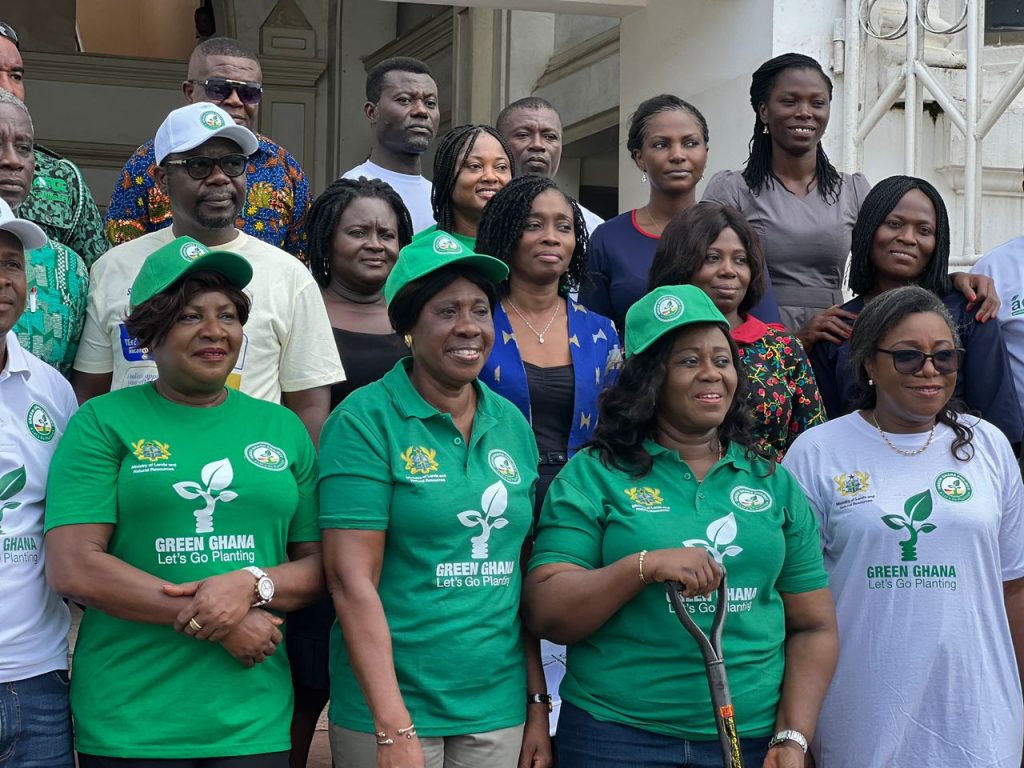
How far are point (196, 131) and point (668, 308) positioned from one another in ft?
5.03

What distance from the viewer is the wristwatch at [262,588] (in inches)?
135

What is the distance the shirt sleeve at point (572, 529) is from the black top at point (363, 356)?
3.34 ft

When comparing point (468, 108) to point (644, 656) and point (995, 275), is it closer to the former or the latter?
point (995, 275)

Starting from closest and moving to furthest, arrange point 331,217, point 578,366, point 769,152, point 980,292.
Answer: point 578,366 → point 980,292 → point 331,217 → point 769,152

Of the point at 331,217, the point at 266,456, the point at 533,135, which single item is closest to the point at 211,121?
the point at 331,217

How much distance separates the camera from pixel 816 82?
5445 mm

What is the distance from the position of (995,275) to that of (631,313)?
1695mm

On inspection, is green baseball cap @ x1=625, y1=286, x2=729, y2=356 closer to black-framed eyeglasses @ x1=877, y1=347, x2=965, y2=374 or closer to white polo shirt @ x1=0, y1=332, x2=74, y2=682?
black-framed eyeglasses @ x1=877, y1=347, x2=965, y2=374

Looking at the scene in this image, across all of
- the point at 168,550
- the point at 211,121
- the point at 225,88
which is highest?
the point at 225,88

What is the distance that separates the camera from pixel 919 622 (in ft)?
12.5

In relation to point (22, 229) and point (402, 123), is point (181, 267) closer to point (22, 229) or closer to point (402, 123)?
point (22, 229)

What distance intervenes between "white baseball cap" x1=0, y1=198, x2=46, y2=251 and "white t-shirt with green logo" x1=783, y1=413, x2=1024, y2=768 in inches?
83.9

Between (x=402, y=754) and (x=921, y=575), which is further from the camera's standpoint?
(x=921, y=575)

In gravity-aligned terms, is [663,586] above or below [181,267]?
below
